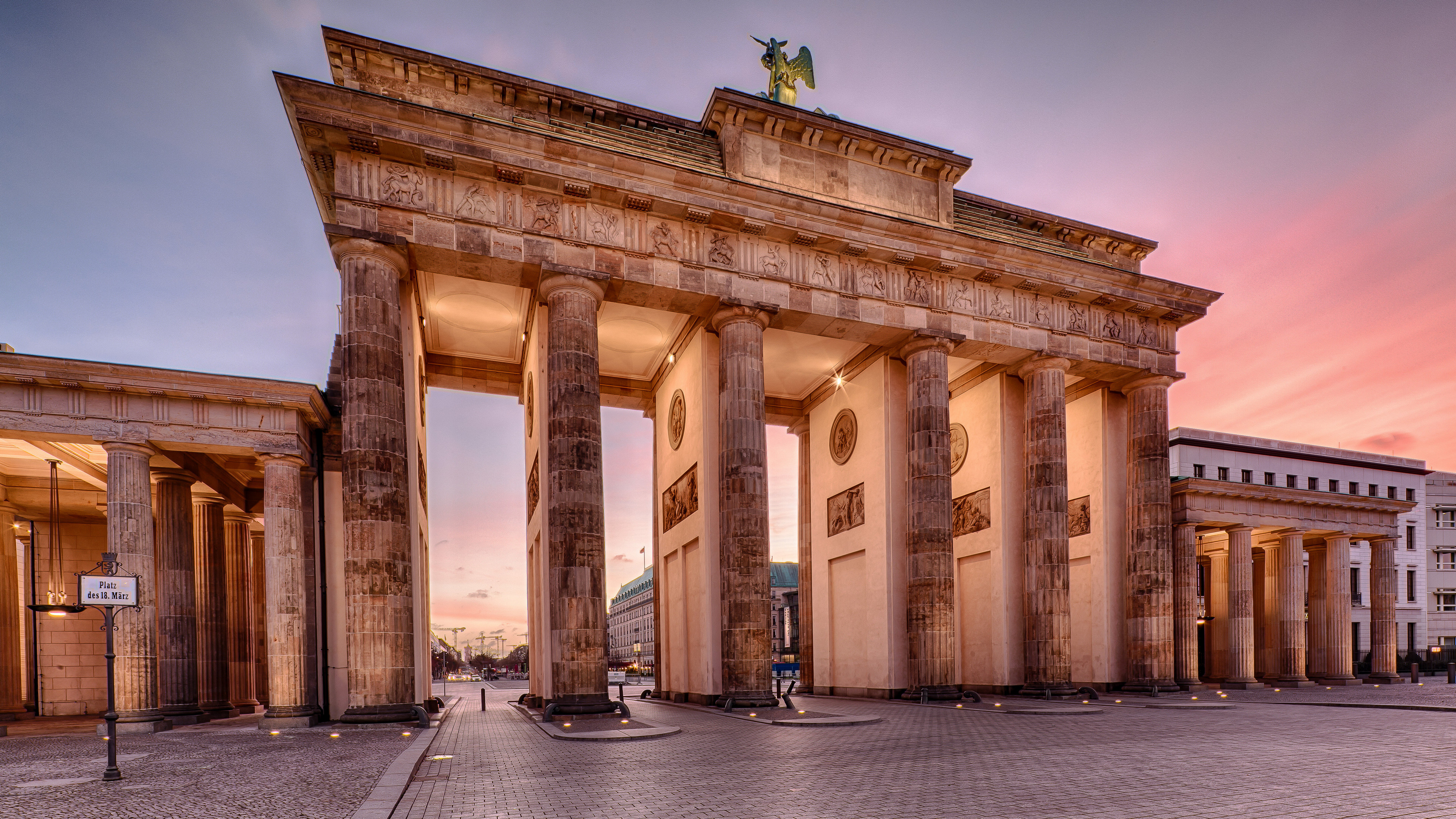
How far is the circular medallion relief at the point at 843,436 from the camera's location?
31.0 meters

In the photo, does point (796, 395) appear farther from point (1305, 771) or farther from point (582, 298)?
point (1305, 771)

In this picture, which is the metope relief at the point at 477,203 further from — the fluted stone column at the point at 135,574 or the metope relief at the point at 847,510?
the metope relief at the point at 847,510

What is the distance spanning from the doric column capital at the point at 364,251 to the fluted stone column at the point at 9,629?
46.1ft

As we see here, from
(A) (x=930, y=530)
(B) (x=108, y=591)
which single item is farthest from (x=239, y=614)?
(A) (x=930, y=530)

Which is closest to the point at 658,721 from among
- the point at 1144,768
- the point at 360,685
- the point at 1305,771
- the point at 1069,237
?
the point at 360,685

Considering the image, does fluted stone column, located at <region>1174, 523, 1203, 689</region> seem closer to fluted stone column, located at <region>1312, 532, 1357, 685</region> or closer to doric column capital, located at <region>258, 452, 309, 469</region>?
fluted stone column, located at <region>1312, 532, 1357, 685</region>

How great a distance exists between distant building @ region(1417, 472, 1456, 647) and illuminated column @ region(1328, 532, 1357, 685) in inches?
1420

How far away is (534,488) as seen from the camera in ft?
93.6

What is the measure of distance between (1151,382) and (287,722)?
2963cm

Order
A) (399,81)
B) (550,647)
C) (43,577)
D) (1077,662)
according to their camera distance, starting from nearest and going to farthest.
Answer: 1. (550,647)
2. (399,81)
3. (43,577)
4. (1077,662)

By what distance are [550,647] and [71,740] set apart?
10.2 metres

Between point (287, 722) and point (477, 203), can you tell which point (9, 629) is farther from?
point (477, 203)

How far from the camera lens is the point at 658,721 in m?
18.6

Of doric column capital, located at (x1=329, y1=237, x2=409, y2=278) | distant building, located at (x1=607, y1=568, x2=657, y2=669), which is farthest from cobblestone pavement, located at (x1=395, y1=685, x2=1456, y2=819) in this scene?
distant building, located at (x1=607, y1=568, x2=657, y2=669)
